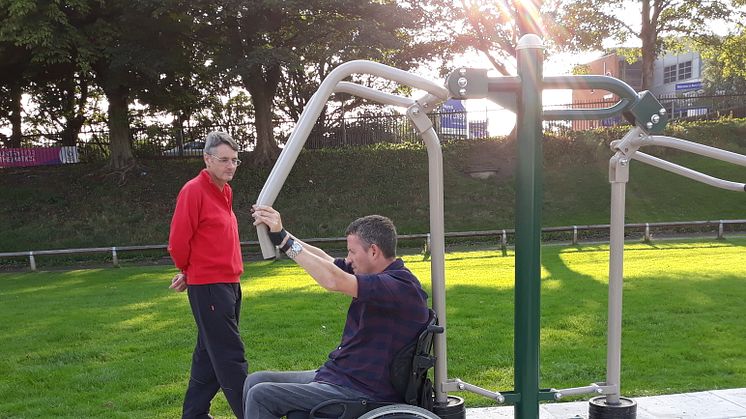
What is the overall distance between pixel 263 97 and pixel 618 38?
11650mm

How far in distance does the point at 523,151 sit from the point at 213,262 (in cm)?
177

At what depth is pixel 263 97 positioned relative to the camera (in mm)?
19266

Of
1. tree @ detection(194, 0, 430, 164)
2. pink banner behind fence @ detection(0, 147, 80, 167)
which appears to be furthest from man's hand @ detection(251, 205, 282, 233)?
pink banner behind fence @ detection(0, 147, 80, 167)

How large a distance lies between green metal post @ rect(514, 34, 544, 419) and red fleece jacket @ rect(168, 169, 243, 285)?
64.0 inches

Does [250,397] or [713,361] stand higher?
[250,397]

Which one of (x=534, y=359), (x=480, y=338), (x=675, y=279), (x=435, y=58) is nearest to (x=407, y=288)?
(x=534, y=359)

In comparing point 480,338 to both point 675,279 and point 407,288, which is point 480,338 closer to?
point 407,288

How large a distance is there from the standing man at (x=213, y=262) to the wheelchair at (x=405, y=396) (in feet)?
3.19

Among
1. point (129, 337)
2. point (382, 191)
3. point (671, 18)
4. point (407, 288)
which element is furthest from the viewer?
point (671, 18)

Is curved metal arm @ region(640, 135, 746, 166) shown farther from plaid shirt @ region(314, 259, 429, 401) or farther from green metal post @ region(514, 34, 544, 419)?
plaid shirt @ region(314, 259, 429, 401)

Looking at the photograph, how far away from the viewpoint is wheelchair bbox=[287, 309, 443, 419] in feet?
7.91

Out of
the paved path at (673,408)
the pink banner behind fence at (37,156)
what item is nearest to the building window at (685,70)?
the pink banner behind fence at (37,156)

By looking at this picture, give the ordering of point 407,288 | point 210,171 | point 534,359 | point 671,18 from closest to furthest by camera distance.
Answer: point 407,288 → point 534,359 → point 210,171 → point 671,18

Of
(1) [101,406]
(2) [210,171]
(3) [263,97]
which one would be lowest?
(1) [101,406]
